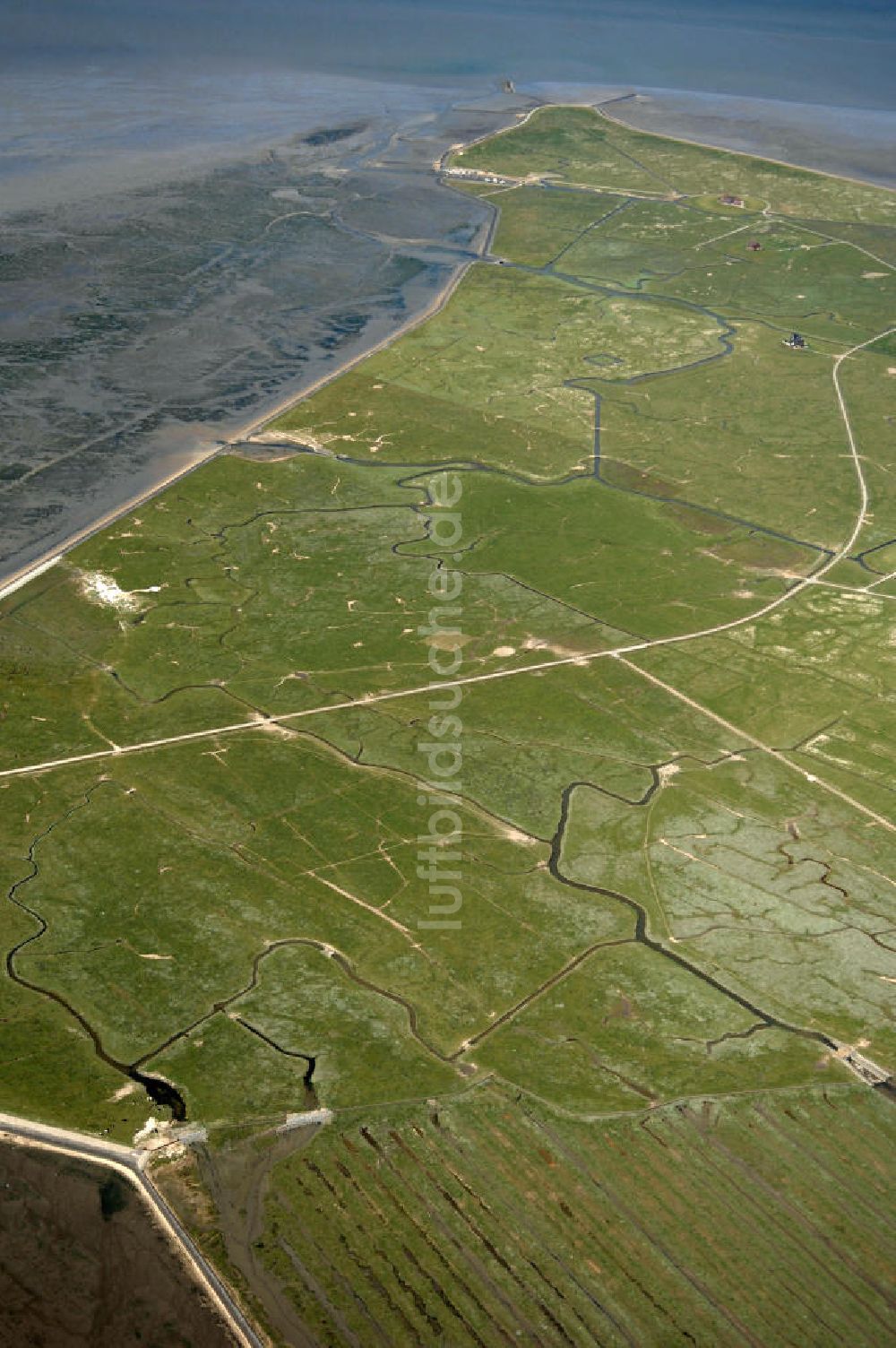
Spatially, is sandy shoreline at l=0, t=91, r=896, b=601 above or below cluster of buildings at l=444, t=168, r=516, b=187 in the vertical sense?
below

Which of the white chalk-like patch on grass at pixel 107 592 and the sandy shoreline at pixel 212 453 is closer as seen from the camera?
the white chalk-like patch on grass at pixel 107 592

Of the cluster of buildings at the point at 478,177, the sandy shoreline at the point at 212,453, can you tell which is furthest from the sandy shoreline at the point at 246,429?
the cluster of buildings at the point at 478,177

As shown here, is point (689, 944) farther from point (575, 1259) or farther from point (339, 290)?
point (339, 290)

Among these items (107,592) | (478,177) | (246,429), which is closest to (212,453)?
(246,429)

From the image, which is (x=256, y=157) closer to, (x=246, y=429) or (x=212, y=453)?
(x=246, y=429)

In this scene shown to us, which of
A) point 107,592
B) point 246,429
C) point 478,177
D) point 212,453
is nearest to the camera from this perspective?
point 107,592

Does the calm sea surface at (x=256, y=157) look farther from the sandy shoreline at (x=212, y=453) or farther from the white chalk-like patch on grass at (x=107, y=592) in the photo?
the white chalk-like patch on grass at (x=107, y=592)

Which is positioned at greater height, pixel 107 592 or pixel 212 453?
pixel 212 453

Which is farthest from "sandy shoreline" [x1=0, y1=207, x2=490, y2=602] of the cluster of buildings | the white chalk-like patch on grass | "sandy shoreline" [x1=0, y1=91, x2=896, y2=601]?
the cluster of buildings

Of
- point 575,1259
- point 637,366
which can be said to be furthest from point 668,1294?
point 637,366

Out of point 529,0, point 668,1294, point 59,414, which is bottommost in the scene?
point 668,1294

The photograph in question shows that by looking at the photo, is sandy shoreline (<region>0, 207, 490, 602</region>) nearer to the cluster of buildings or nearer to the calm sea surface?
the calm sea surface
